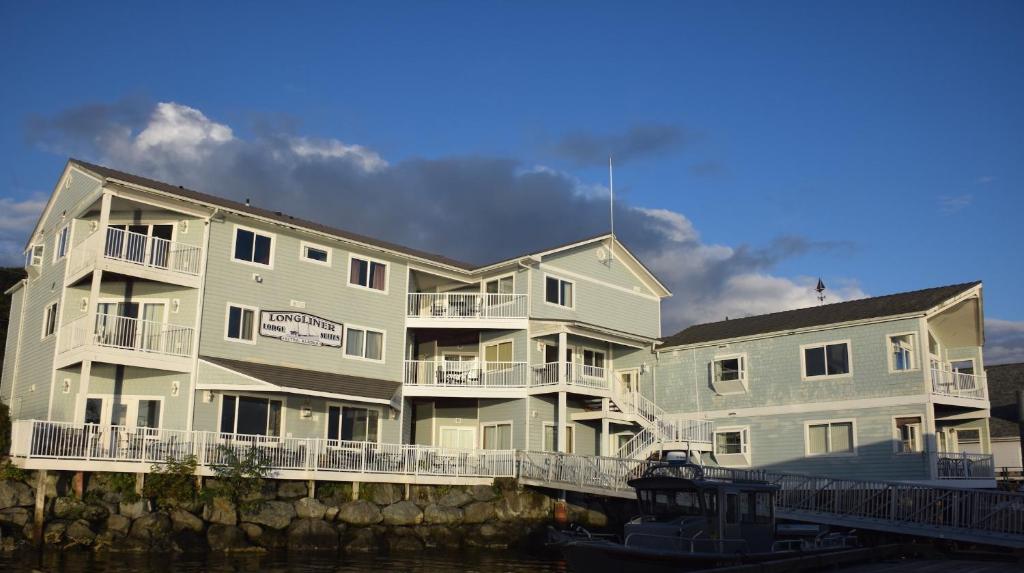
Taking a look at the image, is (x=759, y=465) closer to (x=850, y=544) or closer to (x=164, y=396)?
(x=850, y=544)

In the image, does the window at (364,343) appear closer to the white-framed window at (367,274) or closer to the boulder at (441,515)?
the white-framed window at (367,274)

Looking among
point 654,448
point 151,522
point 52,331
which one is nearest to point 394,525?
point 151,522

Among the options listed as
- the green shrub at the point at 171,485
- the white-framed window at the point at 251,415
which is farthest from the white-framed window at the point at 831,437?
the green shrub at the point at 171,485

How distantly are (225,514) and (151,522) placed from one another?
211 centimetres

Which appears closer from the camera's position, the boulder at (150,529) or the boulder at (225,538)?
the boulder at (150,529)

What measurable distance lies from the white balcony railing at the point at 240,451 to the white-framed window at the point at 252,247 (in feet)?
21.7

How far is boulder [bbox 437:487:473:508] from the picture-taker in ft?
106

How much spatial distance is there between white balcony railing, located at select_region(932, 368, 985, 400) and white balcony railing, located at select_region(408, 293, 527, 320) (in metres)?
15.8

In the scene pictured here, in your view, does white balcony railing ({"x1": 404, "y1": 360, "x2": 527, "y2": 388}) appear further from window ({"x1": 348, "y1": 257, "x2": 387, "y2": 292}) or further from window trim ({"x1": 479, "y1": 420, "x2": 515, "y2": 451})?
window ({"x1": 348, "y1": 257, "x2": 387, "y2": 292})

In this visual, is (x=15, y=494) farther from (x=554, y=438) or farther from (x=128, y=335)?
(x=554, y=438)

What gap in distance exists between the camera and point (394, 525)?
30.5 metres

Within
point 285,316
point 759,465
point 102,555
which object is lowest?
point 102,555

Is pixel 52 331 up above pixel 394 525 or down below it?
above

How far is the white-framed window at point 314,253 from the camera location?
3484 cm
